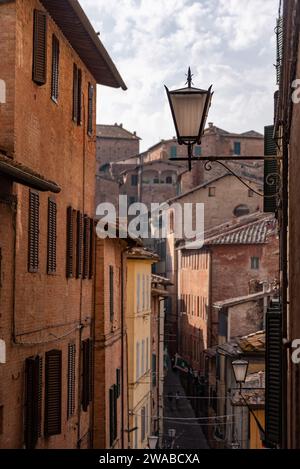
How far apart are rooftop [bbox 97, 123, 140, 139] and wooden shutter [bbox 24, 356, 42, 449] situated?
76641 mm

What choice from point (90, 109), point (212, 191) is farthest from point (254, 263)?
point (90, 109)

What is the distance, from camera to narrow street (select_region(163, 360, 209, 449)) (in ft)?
147

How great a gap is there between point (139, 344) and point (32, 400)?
18348 mm

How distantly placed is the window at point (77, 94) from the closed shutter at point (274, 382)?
6482 mm

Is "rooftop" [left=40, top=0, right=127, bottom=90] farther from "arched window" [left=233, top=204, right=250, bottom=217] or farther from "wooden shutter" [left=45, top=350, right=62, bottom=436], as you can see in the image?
"arched window" [left=233, top=204, right=250, bottom=217]

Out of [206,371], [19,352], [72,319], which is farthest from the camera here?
[206,371]

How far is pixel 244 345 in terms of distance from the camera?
27.0 m

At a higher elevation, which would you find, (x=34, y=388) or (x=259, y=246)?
(x=259, y=246)

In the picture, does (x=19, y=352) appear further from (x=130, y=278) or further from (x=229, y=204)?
(x=229, y=204)

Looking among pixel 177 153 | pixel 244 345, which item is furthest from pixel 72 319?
pixel 177 153

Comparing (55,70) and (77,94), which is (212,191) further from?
(55,70)

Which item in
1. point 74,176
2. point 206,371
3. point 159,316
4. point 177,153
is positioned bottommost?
point 206,371

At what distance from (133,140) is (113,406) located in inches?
2736

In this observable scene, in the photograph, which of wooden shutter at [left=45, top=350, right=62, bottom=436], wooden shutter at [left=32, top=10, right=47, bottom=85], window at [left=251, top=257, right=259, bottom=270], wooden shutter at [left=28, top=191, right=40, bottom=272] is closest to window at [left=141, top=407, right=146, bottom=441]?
wooden shutter at [left=45, top=350, right=62, bottom=436]
